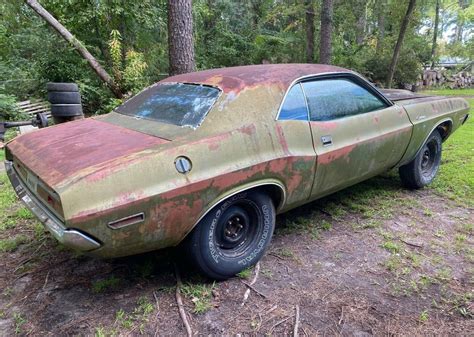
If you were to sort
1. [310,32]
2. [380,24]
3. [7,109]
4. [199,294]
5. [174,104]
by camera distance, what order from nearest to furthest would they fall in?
[199,294] → [174,104] → [7,109] → [310,32] → [380,24]

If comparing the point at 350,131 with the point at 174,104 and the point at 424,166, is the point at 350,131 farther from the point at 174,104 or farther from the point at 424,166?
the point at 424,166

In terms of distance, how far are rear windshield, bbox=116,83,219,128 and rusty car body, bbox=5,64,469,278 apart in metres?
0.02

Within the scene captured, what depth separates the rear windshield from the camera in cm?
286

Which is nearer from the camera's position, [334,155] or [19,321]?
[19,321]

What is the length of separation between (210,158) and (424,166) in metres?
3.36

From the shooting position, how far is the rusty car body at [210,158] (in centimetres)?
221

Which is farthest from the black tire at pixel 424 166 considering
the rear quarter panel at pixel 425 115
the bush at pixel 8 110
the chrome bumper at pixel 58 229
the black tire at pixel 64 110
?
the bush at pixel 8 110

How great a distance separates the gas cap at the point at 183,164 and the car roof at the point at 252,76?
0.80 m

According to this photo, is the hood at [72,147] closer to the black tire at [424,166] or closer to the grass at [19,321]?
the grass at [19,321]

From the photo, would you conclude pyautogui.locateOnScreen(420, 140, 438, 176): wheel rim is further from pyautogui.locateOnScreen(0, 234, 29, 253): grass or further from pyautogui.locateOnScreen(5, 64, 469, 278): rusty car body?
pyautogui.locateOnScreen(0, 234, 29, 253): grass

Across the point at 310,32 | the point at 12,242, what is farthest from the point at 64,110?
the point at 310,32

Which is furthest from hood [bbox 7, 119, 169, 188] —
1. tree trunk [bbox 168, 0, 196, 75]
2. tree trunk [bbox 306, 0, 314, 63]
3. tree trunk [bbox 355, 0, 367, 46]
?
tree trunk [bbox 355, 0, 367, 46]

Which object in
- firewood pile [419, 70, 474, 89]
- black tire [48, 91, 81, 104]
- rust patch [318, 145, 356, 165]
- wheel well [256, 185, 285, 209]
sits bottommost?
firewood pile [419, 70, 474, 89]

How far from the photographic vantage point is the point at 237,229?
2.95 meters
